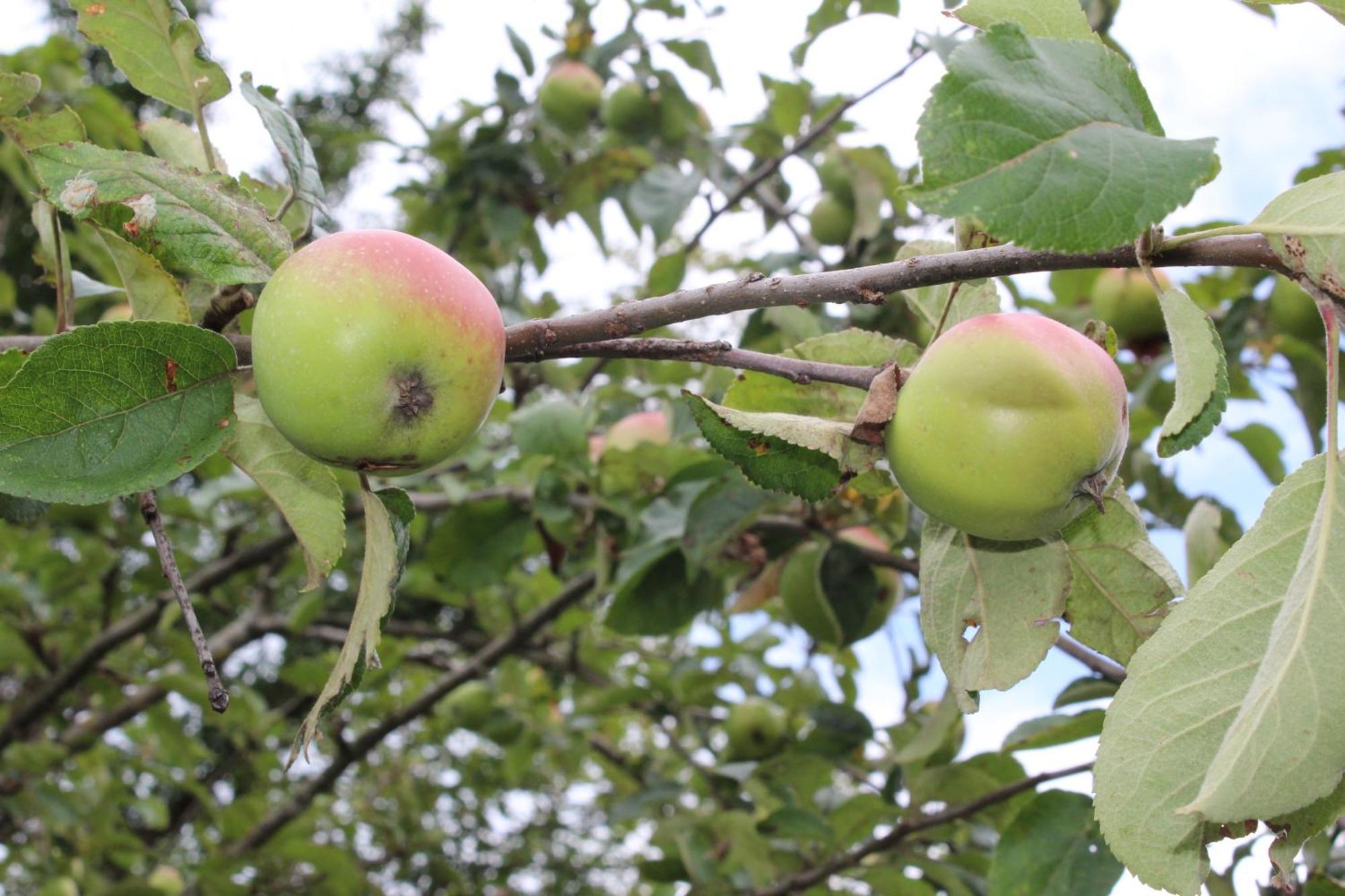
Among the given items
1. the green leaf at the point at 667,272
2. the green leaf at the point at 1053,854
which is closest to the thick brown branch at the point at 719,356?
the green leaf at the point at 1053,854

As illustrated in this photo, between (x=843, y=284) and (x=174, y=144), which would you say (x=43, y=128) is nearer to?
(x=174, y=144)

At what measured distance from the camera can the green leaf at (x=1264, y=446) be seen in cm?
211

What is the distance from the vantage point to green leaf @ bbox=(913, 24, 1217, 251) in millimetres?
577

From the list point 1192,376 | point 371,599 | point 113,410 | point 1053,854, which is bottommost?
point 1053,854

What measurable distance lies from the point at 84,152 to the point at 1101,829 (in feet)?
2.80

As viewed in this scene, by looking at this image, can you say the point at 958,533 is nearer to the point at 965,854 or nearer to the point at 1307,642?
the point at 1307,642

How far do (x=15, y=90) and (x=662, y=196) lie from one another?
4.77ft

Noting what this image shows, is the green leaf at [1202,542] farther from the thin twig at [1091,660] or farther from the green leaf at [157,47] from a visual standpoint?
the green leaf at [157,47]

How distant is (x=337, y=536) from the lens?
881mm

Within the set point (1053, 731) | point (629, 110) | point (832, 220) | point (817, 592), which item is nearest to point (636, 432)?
point (817, 592)

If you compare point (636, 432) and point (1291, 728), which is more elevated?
point (1291, 728)

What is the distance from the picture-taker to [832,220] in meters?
2.23

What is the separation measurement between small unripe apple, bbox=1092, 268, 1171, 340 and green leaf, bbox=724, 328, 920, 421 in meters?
1.38

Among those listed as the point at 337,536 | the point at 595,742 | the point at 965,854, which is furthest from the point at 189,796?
the point at 337,536
